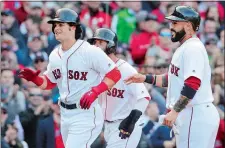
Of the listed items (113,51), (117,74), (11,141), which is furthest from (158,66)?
(117,74)

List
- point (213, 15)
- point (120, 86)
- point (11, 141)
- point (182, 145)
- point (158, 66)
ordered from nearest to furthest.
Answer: point (182, 145)
point (120, 86)
point (11, 141)
point (158, 66)
point (213, 15)

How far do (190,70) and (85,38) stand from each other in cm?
622

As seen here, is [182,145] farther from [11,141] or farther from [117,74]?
[11,141]

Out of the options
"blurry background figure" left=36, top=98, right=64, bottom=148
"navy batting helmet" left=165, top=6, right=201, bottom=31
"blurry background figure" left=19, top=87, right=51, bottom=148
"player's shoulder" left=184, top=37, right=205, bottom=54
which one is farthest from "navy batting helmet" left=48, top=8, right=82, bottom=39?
"blurry background figure" left=19, top=87, right=51, bottom=148

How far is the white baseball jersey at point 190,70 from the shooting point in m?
7.97

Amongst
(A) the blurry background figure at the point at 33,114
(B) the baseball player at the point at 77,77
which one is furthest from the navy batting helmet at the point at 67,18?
(A) the blurry background figure at the point at 33,114

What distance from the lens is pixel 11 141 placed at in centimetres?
1133

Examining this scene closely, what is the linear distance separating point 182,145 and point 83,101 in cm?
102

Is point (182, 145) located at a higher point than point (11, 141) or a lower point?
higher

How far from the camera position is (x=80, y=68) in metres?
8.53

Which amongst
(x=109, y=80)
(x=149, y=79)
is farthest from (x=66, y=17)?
(x=149, y=79)

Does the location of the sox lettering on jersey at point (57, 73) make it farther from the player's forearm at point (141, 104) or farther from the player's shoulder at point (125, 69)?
the player's forearm at point (141, 104)

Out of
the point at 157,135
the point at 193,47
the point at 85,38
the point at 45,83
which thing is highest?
the point at 193,47

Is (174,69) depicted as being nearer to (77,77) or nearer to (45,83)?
(77,77)
